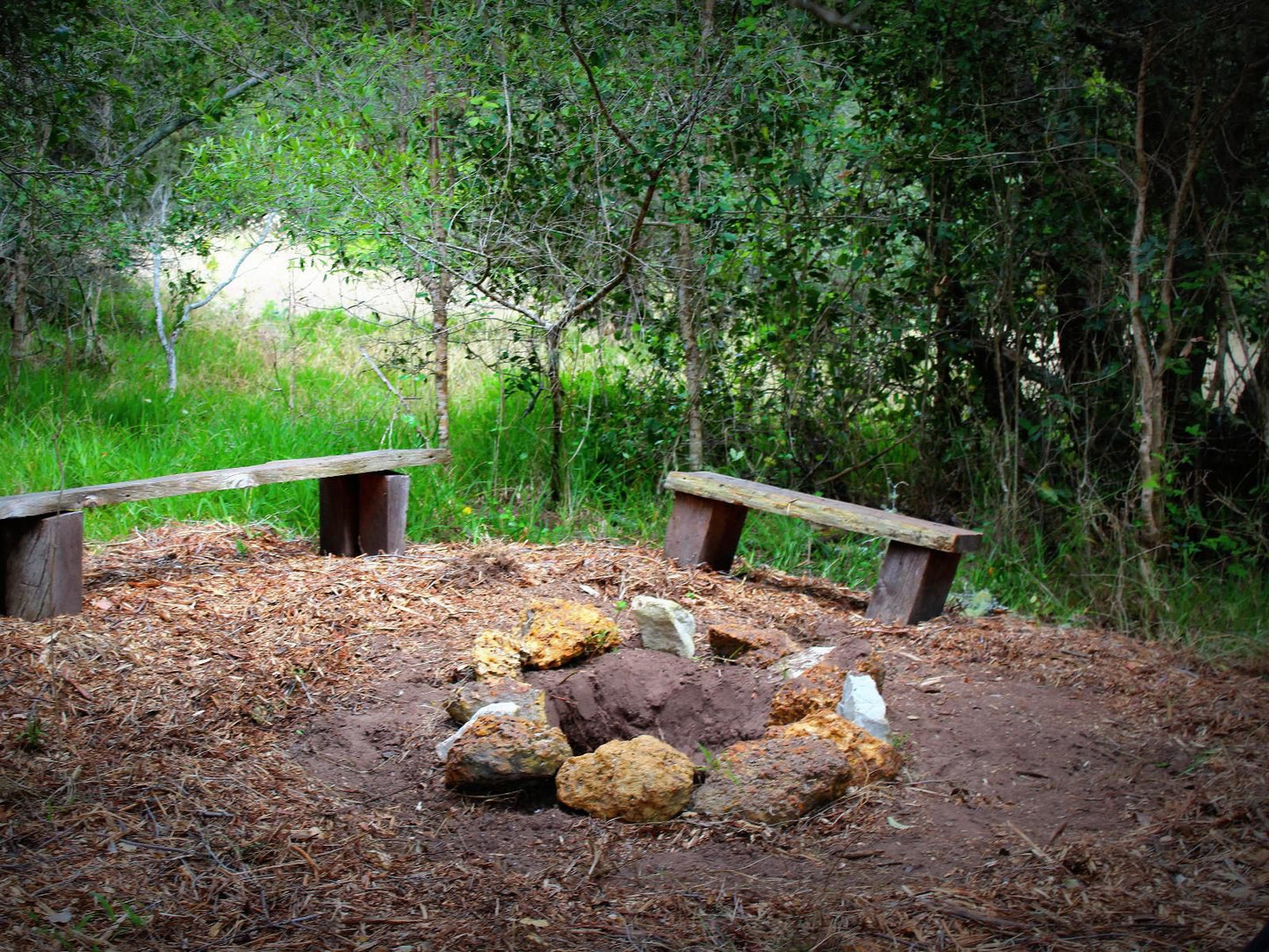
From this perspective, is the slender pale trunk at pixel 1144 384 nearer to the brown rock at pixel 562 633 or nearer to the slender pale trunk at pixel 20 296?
the brown rock at pixel 562 633

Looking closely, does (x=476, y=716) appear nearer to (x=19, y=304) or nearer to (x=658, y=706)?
(x=658, y=706)

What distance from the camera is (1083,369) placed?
18.1 ft

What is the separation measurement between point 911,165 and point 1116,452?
5.64 ft

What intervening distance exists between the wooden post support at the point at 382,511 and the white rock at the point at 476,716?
1758mm

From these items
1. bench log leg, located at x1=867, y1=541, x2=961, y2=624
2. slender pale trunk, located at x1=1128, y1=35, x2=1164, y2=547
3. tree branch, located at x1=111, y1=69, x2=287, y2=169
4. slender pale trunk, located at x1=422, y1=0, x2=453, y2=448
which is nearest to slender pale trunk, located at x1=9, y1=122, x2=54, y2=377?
tree branch, located at x1=111, y1=69, x2=287, y2=169

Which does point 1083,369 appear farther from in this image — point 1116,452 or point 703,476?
point 703,476

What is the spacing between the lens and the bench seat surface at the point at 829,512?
14.3 feet

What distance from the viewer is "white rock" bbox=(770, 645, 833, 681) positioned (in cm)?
373

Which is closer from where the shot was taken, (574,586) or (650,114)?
(574,586)

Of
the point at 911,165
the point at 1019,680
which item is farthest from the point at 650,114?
the point at 1019,680

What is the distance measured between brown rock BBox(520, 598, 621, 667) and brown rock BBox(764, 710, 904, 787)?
847 mm

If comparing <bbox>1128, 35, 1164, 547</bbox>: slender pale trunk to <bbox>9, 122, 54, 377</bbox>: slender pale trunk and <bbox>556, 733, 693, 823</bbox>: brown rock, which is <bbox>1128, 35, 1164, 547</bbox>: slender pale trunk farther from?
<bbox>9, 122, 54, 377</bbox>: slender pale trunk

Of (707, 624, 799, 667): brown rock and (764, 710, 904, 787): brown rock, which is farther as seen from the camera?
(707, 624, 799, 667): brown rock

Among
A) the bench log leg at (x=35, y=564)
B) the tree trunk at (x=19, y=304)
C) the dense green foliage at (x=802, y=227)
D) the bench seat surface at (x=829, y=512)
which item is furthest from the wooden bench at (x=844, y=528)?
the tree trunk at (x=19, y=304)
